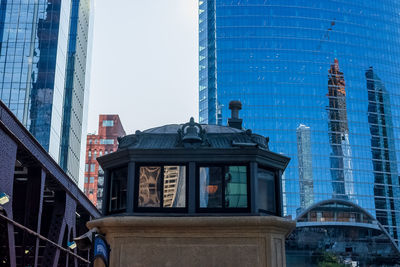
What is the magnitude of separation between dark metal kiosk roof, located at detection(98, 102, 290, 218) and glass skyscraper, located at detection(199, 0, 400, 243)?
131m

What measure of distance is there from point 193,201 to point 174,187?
2.42ft

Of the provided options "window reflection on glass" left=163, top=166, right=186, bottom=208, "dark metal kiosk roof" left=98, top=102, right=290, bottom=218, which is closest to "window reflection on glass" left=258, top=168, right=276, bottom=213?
"dark metal kiosk roof" left=98, top=102, right=290, bottom=218

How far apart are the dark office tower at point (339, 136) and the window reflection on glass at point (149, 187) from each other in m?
139

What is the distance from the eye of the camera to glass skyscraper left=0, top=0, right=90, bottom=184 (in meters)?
103

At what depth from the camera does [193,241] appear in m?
15.9

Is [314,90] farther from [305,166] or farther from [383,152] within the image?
[383,152]

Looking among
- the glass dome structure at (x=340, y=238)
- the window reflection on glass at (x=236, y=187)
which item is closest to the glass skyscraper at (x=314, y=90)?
the glass dome structure at (x=340, y=238)

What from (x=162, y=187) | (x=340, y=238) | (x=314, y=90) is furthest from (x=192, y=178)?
(x=314, y=90)

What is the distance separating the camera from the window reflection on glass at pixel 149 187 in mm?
16516

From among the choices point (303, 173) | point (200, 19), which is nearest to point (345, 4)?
point (200, 19)

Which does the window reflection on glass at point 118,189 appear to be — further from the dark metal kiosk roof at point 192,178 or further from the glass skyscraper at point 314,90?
the glass skyscraper at point 314,90

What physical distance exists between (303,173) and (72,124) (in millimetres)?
64661

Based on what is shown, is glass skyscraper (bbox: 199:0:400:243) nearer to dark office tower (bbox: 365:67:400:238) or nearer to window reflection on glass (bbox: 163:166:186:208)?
dark office tower (bbox: 365:67:400:238)

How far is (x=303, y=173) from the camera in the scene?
149 m
